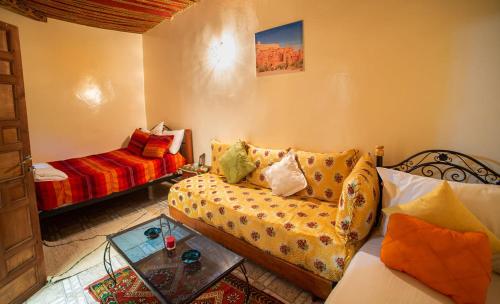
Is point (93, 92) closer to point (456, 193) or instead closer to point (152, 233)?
point (152, 233)

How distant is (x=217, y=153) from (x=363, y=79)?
190cm

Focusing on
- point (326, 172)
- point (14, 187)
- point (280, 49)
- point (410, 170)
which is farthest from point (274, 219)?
point (14, 187)

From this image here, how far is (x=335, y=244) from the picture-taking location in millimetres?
1651

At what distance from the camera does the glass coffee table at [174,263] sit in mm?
1395

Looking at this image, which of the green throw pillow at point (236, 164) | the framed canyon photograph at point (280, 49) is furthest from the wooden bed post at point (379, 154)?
the green throw pillow at point (236, 164)

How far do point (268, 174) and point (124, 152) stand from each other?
105 inches

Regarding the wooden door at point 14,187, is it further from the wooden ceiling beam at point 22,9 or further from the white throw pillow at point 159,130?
the white throw pillow at point 159,130

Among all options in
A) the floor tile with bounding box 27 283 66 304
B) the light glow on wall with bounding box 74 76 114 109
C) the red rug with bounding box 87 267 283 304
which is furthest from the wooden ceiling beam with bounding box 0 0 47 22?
the red rug with bounding box 87 267 283 304

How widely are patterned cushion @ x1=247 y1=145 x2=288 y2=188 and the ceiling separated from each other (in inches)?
90.5

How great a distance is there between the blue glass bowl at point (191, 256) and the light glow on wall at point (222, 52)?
2310 mm

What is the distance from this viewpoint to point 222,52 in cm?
323

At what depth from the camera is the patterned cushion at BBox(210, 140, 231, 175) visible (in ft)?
10.6

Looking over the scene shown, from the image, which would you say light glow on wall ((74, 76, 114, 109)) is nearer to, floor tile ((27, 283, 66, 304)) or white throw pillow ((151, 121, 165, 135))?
white throw pillow ((151, 121, 165, 135))

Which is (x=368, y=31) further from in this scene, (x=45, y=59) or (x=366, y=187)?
(x=45, y=59)
